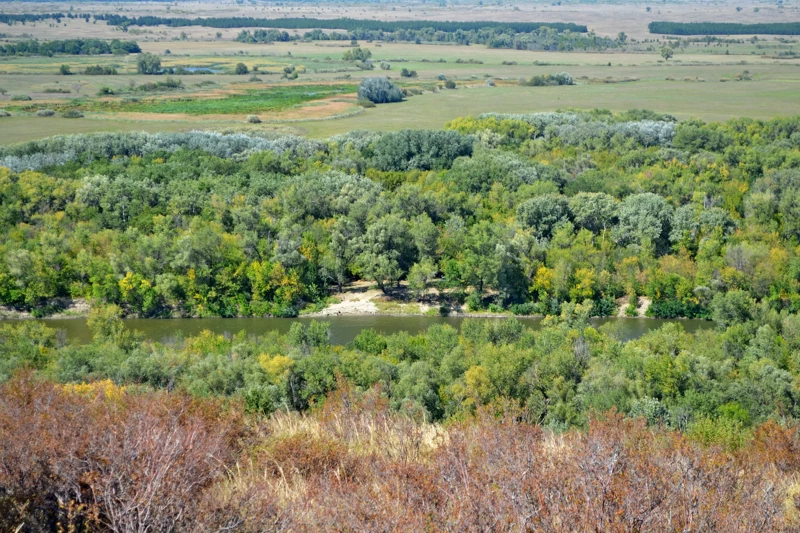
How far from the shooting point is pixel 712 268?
116 ft

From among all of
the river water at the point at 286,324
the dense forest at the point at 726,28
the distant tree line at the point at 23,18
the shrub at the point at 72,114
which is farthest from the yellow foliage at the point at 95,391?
the distant tree line at the point at 23,18

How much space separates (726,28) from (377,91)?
97.2 metres

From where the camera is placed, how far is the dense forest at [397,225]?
35.2m

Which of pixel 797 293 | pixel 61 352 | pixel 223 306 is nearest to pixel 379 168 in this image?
pixel 223 306

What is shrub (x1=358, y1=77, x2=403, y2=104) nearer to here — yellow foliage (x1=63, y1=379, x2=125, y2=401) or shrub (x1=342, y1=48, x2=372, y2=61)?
shrub (x1=342, y1=48, x2=372, y2=61)

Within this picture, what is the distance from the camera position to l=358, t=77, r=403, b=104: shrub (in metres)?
79.9

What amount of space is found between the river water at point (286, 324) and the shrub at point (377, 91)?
48.4 meters

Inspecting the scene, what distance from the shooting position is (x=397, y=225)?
37.2 metres

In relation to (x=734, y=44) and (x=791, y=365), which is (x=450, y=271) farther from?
(x=734, y=44)

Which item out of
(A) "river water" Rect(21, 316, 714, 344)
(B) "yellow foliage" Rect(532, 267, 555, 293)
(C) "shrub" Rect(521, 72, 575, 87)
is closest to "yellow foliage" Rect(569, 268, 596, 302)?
(B) "yellow foliage" Rect(532, 267, 555, 293)

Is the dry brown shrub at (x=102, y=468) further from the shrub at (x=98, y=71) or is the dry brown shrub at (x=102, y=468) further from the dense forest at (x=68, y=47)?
the dense forest at (x=68, y=47)

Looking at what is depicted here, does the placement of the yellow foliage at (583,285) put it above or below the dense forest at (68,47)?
below

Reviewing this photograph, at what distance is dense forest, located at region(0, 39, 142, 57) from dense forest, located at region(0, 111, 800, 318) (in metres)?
72.8

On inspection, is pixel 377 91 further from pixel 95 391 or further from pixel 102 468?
pixel 102 468
